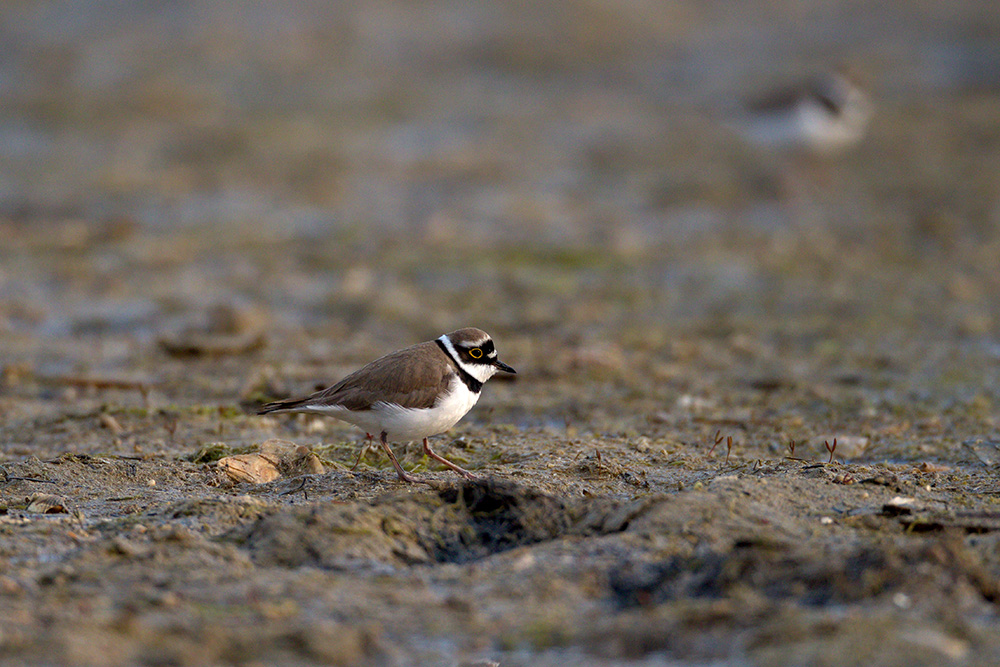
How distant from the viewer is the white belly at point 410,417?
17.2ft

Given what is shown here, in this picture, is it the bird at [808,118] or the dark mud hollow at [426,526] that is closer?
the dark mud hollow at [426,526]

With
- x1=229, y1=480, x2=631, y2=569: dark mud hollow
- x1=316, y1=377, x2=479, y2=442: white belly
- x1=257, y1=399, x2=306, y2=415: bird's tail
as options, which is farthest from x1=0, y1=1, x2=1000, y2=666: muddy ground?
x1=257, y1=399, x2=306, y2=415: bird's tail

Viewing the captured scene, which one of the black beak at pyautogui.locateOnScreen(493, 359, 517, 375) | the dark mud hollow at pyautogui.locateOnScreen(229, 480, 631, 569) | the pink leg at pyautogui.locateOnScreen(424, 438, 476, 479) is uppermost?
the black beak at pyautogui.locateOnScreen(493, 359, 517, 375)

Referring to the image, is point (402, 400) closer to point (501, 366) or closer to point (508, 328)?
point (501, 366)

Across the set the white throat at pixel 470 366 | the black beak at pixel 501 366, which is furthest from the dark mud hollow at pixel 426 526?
the black beak at pixel 501 366

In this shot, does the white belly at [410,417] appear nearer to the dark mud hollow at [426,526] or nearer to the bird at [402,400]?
the bird at [402,400]

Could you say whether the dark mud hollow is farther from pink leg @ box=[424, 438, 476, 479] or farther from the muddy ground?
pink leg @ box=[424, 438, 476, 479]

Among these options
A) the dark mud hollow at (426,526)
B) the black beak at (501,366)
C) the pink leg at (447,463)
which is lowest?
the pink leg at (447,463)

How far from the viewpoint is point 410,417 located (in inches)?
206

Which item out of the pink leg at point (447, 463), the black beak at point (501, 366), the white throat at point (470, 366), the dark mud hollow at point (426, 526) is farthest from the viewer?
the black beak at point (501, 366)

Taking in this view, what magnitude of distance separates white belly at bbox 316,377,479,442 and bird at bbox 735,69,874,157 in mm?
9581

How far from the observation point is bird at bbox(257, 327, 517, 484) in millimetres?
5254

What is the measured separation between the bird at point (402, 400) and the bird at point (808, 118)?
9.41 meters

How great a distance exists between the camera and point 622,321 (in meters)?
9.32
